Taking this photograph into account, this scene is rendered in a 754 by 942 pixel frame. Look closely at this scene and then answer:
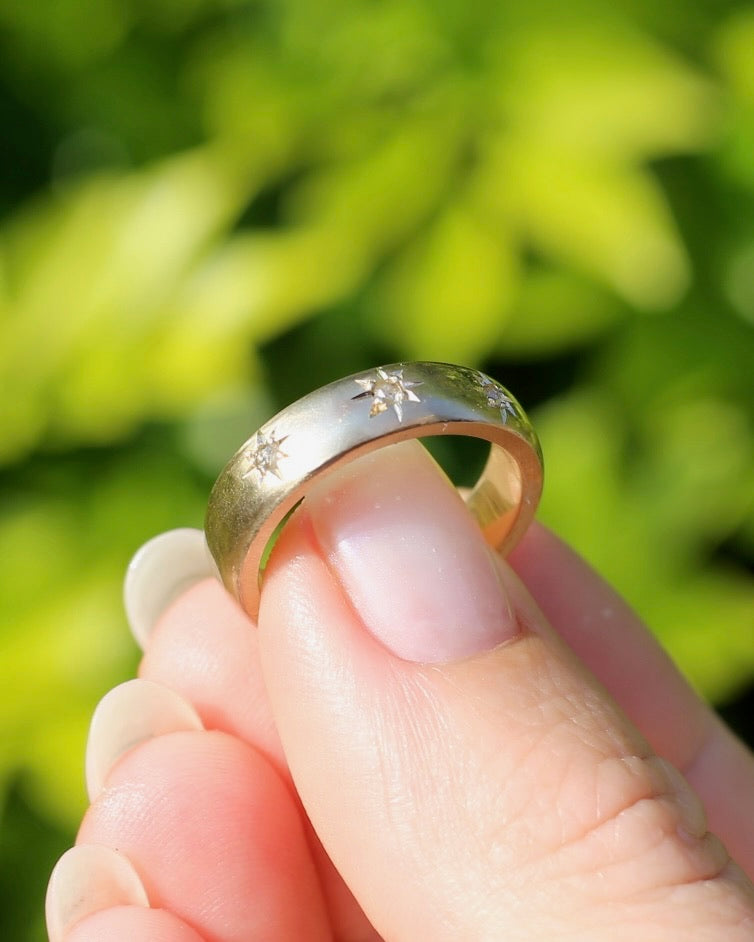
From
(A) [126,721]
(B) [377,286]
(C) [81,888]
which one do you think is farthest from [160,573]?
(B) [377,286]

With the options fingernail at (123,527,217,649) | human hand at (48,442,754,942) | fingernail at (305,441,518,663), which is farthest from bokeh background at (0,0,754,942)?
fingernail at (305,441,518,663)

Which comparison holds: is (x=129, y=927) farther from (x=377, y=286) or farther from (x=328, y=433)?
(x=377, y=286)

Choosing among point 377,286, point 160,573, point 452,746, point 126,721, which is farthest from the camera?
point 377,286

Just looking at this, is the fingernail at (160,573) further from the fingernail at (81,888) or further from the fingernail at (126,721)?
the fingernail at (81,888)

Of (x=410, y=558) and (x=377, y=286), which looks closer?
(x=410, y=558)

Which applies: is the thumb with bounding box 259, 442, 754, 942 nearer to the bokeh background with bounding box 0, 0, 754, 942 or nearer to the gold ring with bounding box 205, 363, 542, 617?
the gold ring with bounding box 205, 363, 542, 617

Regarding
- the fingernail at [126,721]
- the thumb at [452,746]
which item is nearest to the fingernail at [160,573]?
the fingernail at [126,721]
